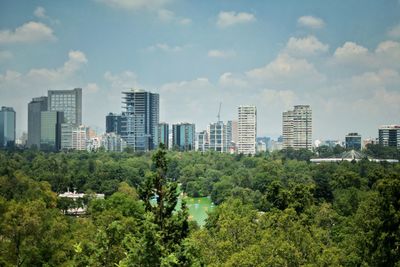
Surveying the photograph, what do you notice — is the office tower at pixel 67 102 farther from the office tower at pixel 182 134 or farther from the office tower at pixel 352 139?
the office tower at pixel 352 139

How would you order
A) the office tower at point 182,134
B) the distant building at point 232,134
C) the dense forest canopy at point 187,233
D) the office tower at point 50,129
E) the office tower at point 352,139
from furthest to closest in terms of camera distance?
the distant building at point 232,134 < the office tower at point 182,134 < the office tower at point 50,129 < the office tower at point 352,139 < the dense forest canopy at point 187,233

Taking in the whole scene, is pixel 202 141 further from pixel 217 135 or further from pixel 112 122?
pixel 112 122

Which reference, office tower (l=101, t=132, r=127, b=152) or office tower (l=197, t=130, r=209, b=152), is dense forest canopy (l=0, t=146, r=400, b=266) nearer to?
office tower (l=101, t=132, r=127, b=152)

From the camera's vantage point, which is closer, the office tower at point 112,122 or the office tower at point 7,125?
the office tower at point 7,125

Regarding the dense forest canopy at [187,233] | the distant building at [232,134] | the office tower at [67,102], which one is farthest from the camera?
the office tower at [67,102]

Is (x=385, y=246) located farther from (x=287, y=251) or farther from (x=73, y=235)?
(x=73, y=235)

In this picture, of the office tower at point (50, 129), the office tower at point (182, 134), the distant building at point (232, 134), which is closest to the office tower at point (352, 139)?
the distant building at point (232, 134)

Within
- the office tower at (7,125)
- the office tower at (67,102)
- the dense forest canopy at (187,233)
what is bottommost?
the dense forest canopy at (187,233)
